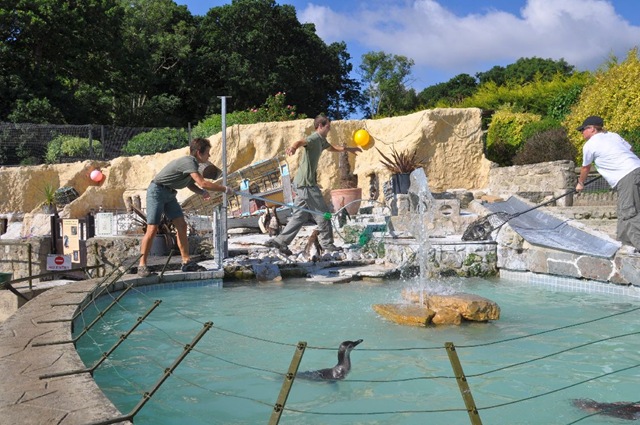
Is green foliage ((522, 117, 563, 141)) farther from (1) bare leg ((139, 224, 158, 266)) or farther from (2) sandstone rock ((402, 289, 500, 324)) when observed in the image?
(1) bare leg ((139, 224, 158, 266))

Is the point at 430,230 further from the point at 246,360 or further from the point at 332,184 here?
the point at 332,184

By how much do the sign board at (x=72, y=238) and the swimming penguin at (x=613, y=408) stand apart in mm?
6928

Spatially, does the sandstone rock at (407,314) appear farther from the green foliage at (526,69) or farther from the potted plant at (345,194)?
the green foliage at (526,69)

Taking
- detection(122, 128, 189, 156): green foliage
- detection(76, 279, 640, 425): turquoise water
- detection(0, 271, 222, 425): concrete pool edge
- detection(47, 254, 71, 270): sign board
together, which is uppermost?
detection(122, 128, 189, 156): green foliage

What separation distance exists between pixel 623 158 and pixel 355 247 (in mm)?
4176

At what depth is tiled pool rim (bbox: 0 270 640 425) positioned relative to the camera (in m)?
Result: 2.64

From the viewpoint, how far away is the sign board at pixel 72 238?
862cm

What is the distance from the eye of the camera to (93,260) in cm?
840

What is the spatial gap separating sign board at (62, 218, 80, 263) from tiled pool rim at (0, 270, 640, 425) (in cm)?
294

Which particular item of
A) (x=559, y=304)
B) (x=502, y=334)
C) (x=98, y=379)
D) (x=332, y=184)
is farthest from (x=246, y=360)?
(x=332, y=184)

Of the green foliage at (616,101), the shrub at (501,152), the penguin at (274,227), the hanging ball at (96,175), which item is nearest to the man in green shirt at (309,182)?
the penguin at (274,227)

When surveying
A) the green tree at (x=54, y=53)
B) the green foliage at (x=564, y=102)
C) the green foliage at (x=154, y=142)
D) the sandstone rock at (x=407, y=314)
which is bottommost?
the sandstone rock at (x=407, y=314)

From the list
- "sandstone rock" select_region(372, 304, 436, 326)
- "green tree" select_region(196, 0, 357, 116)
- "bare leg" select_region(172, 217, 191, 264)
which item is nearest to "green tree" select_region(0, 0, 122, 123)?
"green tree" select_region(196, 0, 357, 116)

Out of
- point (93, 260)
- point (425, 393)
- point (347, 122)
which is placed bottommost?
point (425, 393)
